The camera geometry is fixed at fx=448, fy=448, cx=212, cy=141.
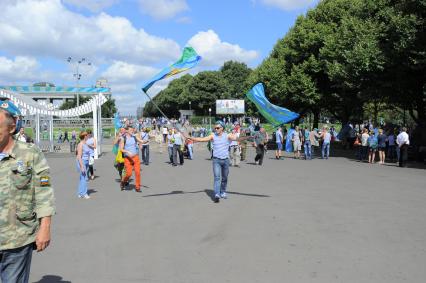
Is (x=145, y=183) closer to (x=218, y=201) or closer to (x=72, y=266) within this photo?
(x=218, y=201)

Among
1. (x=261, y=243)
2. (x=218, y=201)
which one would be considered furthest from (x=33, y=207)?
(x=218, y=201)

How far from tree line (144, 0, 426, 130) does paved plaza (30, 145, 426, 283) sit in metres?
9.67

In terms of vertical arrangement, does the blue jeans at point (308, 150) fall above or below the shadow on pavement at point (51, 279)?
above

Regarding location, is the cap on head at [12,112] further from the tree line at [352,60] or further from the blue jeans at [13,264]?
the tree line at [352,60]

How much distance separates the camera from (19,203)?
3.31 meters

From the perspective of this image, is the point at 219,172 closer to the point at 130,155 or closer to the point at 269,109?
the point at 130,155

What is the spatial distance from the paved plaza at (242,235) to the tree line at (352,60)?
9.67m

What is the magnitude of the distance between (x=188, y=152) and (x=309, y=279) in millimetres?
19727

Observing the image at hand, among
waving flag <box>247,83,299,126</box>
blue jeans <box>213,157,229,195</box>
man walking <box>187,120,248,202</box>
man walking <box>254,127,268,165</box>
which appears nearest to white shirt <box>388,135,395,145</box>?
man walking <box>254,127,268,165</box>

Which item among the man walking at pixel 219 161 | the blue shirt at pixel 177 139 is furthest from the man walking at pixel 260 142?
the man walking at pixel 219 161

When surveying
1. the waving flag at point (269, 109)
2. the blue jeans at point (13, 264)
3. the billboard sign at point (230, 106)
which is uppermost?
the billboard sign at point (230, 106)

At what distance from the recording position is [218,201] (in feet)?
34.2

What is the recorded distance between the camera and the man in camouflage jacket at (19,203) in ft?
10.7

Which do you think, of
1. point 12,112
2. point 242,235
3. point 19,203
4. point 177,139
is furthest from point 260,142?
point 19,203
